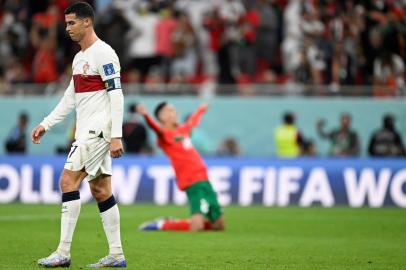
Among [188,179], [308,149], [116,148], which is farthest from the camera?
[308,149]

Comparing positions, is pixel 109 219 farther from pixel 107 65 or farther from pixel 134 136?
pixel 134 136

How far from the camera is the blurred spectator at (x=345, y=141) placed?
23453mm

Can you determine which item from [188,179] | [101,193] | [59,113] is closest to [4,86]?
[188,179]

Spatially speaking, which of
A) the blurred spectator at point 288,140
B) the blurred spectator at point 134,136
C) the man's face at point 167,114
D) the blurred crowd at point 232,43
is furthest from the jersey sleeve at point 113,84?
the blurred crowd at point 232,43

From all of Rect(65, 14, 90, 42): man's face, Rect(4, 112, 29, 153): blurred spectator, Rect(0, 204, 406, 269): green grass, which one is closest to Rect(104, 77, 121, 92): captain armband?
Rect(65, 14, 90, 42): man's face

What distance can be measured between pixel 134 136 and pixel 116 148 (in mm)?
14234

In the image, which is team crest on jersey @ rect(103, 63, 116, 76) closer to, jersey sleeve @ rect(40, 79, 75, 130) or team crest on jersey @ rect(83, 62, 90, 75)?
team crest on jersey @ rect(83, 62, 90, 75)

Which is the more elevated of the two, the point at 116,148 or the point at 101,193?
the point at 116,148

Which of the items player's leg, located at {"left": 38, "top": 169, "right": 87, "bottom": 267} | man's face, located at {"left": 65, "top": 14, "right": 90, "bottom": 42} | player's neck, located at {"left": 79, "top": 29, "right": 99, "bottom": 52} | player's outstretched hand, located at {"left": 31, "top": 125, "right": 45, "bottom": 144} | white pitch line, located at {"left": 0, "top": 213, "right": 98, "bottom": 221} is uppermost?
man's face, located at {"left": 65, "top": 14, "right": 90, "bottom": 42}

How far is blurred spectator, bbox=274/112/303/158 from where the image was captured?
23516mm

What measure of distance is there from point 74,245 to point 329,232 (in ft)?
14.6

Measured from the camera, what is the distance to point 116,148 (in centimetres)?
930

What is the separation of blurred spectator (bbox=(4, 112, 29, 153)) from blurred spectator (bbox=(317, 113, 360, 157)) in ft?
24.3

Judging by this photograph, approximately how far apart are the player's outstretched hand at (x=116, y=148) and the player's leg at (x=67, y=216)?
1.94 feet
